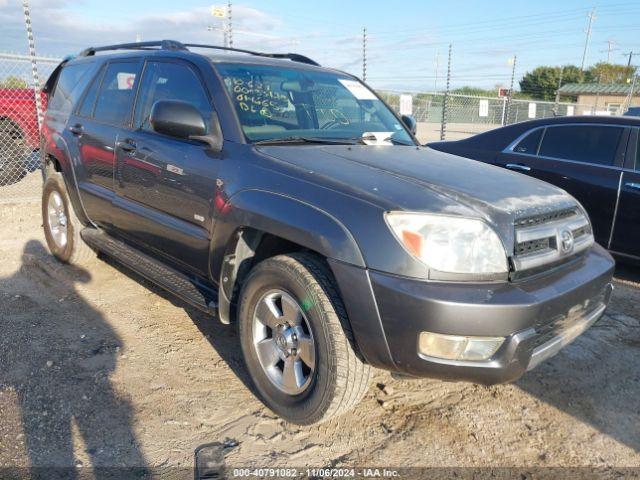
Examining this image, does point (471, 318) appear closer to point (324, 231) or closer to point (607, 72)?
point (324, 231)

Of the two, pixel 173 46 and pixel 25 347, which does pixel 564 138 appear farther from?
pixel 25 347

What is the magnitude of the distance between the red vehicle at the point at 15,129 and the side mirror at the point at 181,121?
7.02 m

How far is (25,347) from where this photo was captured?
3516 mm

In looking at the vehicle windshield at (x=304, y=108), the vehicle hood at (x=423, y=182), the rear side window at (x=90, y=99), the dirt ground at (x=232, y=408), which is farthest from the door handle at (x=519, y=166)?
the rear side window at (x=90, y=99)

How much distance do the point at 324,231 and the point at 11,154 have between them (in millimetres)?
8495

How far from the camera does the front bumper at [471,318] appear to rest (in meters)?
2.19

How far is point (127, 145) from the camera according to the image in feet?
12.3

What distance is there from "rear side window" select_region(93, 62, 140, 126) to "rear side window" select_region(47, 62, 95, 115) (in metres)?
Answer: 0.40

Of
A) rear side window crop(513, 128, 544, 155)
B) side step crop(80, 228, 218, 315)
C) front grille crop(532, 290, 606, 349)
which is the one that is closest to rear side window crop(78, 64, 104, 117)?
side step crop(80, 228, 218, 315)

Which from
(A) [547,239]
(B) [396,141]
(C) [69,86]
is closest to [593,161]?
(B) [396,141]

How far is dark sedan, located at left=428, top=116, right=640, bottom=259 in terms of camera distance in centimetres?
482

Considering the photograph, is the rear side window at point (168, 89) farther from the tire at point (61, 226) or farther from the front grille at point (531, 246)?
the front grille at point (531, 246)

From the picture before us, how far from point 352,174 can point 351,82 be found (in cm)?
168

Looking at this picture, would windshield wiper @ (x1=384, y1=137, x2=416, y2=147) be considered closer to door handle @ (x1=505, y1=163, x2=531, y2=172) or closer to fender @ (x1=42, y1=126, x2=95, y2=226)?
door handle @ (x1=505, y1=163, x2=531, y2=172)
